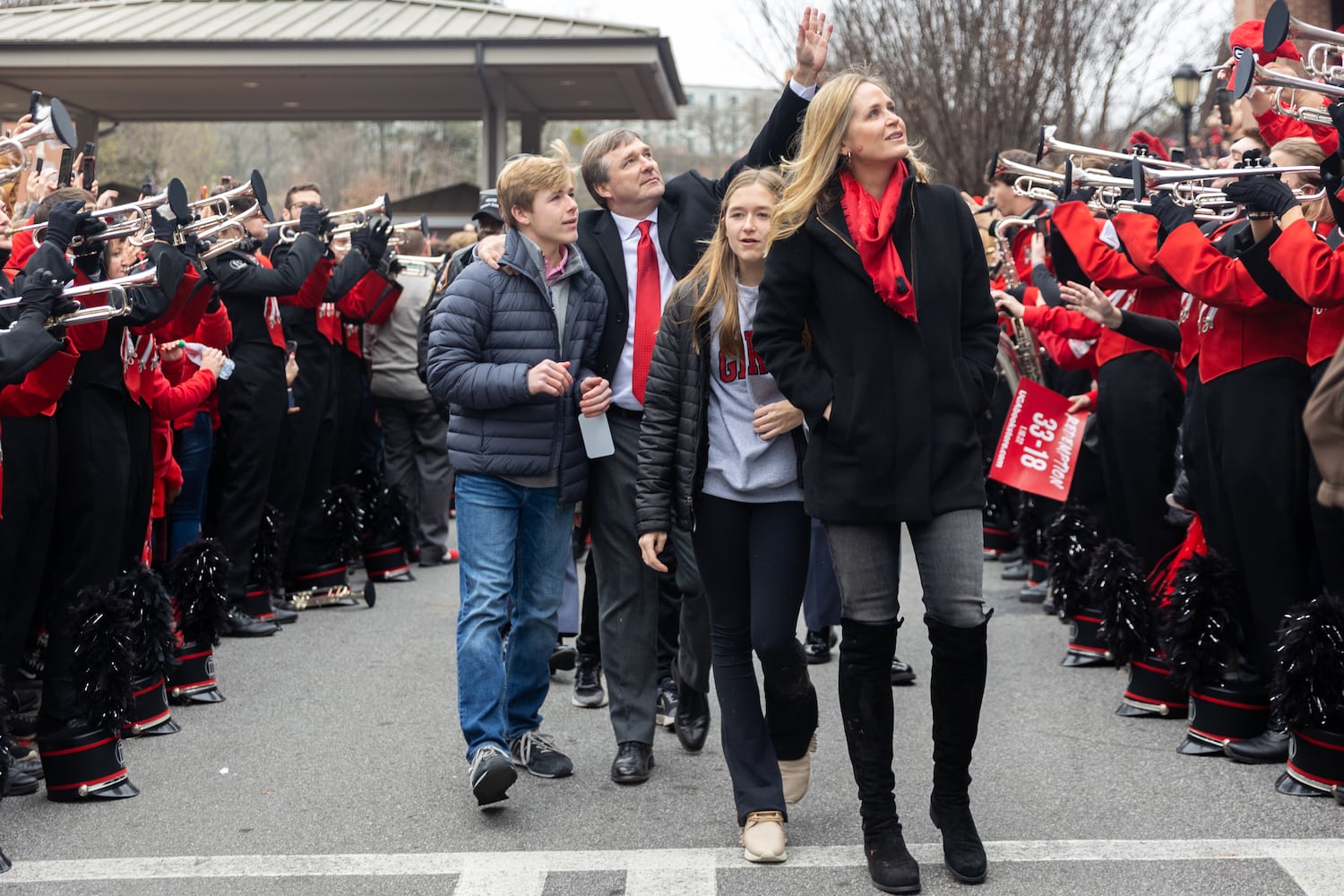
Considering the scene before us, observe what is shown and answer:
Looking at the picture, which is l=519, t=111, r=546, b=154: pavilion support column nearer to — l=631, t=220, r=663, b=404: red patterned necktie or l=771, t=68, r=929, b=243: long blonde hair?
l=631, t=220, r=663, b=404: red patterned necktie

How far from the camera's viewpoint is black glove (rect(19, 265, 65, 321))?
4234 millimetres

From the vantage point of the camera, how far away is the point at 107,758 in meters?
4.91

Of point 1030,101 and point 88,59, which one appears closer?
point 88,59

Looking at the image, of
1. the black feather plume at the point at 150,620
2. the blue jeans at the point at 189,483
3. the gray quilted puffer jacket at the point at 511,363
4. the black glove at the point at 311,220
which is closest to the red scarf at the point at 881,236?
the gray quilted puffer jacket at the point at 511,363

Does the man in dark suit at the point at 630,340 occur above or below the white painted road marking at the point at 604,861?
above

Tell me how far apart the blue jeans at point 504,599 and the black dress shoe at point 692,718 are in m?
0.56

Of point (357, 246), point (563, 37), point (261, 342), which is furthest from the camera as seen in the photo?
point (563, 37)

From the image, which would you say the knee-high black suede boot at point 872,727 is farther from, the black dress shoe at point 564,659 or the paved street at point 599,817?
the black dress shoe at point 564,659

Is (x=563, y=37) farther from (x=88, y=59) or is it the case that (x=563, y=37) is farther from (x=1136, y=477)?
(x=1136, y=477)

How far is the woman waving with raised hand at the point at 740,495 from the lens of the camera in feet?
13.8

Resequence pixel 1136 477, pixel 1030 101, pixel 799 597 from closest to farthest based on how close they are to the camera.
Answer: pixel 799 597 → pixel 1136 477 → pixel 1030 101

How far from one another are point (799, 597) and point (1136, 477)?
241cm

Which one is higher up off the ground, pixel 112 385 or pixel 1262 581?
pixel 112 385

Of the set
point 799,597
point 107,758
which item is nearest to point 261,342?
point 107,758
